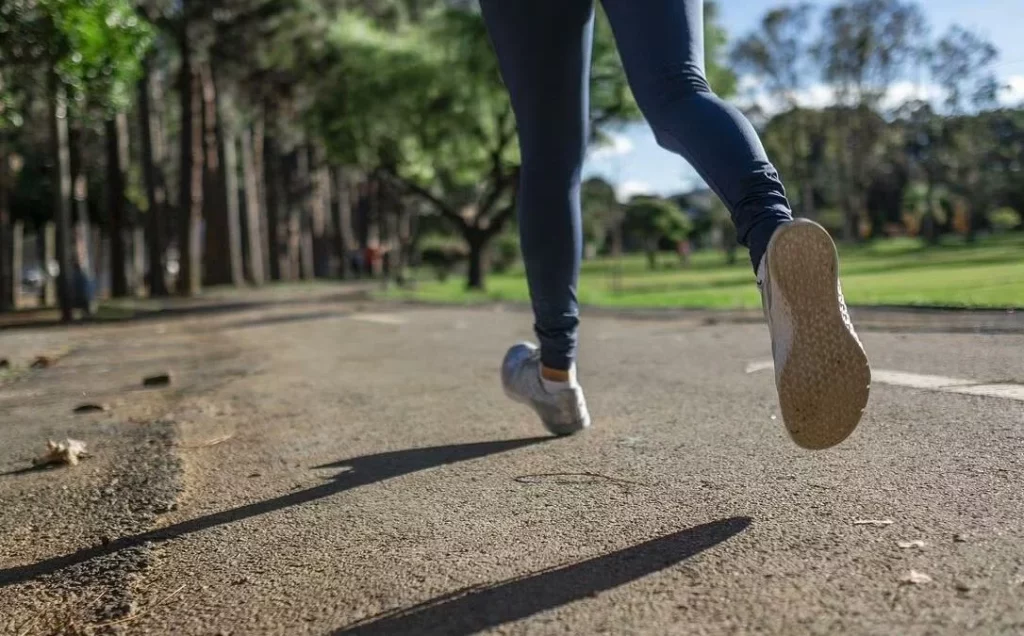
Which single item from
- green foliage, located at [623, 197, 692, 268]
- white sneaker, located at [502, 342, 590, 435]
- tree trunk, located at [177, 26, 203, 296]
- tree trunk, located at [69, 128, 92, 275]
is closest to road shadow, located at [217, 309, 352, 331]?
tree trunk, located at [69, 128, 92, 275]

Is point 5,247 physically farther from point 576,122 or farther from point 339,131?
point 576,122

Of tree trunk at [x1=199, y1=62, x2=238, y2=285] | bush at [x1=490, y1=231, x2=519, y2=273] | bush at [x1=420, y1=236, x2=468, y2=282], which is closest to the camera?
tree trunk at [x1=199, y1=62, x2=238, y2=285]

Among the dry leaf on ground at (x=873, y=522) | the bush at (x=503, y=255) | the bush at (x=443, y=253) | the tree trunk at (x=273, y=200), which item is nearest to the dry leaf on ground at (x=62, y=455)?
the dry leaf on ground at (x=873, y=522)

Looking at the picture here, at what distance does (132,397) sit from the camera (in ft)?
16.4

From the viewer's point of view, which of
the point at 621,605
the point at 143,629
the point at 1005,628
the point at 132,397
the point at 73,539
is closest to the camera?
the point at 1005,628

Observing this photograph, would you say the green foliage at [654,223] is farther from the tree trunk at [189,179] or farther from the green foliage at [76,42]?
the green foliage at [76,42]

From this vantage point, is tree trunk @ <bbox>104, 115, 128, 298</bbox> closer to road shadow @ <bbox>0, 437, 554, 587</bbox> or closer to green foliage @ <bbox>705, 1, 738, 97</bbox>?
green foliage @ <bbox>705, 1, 738, 97</bbox>

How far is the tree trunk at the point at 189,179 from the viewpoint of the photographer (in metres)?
25.6

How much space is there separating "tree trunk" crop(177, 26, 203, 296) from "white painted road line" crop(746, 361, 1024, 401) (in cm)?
2401

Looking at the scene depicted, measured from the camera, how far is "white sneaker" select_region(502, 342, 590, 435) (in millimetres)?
2920

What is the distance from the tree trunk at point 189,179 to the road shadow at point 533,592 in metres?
25.3

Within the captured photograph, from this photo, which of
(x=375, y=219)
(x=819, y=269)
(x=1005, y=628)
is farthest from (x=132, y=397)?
(x=375, y=219)

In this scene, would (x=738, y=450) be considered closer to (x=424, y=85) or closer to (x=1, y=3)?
(x=1, y=3)

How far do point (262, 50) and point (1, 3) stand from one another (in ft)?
67.9
